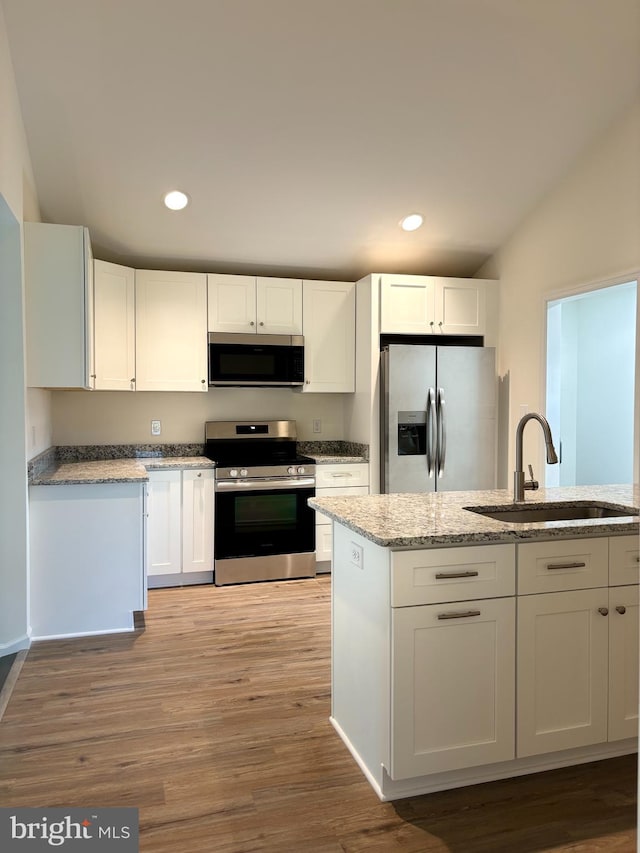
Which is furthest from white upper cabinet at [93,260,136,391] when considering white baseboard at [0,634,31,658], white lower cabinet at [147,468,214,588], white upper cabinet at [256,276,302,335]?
white baseboard at [0,634,31,658]

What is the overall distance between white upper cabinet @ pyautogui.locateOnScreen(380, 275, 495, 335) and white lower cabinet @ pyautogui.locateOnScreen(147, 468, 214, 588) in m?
1.74

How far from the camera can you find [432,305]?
4.82 meters

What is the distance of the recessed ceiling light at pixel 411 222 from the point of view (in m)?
4.48

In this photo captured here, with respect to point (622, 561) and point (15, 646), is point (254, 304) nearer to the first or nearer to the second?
point (15, 646)

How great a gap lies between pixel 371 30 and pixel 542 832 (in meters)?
3.28

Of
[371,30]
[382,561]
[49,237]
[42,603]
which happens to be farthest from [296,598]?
[371,30]

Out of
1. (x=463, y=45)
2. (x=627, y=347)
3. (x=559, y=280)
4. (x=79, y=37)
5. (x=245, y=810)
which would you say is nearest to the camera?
(x=245, y=810)

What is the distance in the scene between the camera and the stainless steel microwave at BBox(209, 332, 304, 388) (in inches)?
185

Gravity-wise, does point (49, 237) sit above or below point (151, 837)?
above

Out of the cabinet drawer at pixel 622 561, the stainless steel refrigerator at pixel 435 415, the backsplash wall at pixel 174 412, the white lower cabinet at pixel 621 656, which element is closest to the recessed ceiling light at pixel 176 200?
the backsplash wall at pixel 174 412

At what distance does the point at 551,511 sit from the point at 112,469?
2.54 m

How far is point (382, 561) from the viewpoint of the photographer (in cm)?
206

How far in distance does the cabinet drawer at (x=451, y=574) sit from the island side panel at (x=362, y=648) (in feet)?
0.16

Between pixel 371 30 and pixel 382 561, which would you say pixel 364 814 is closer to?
pixel 382 561
